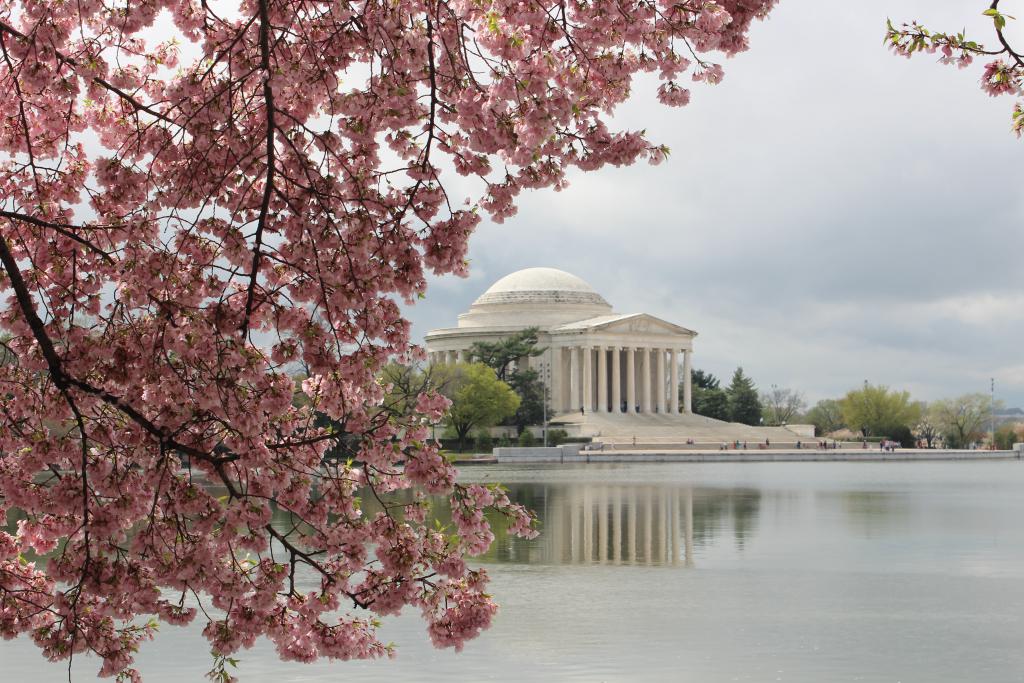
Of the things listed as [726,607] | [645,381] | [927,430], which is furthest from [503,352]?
[726,607]

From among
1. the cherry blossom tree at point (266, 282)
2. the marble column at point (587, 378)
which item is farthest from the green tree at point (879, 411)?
the cherry blossom tree at point (266, 282)

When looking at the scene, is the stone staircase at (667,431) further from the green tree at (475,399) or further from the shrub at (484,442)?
the shrub at (484,442)

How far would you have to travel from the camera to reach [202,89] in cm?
806

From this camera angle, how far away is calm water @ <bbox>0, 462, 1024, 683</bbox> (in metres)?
15.2

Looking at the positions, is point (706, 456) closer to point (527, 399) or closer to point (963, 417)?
point (527, 399)

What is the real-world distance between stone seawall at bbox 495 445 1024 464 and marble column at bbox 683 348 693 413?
34.2 m

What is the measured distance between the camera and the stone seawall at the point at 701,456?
85.2 metres

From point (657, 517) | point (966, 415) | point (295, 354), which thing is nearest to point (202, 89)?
point (295, 354)

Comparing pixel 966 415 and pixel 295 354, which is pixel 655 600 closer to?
pixel 295 354

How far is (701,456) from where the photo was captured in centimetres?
8688

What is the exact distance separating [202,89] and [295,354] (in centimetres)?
158

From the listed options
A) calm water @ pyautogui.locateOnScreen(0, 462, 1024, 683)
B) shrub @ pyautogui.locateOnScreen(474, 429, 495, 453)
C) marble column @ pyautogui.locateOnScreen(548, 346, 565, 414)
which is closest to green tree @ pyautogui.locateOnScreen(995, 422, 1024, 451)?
marble column @ pyautogui.locateOnScreen(548, 346, 565, 414)

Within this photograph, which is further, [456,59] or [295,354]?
[456,59]

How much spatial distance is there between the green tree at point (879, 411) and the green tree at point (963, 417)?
2615 millimetres
